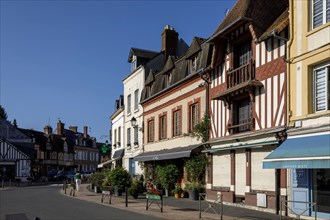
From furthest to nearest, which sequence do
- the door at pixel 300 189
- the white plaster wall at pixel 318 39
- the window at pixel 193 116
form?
the window at pixel 193 116 → the door at pixel 300 189 → the white plaster wall at pixel 318 39

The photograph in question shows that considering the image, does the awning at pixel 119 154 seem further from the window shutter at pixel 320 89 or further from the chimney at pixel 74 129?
the chimney at pixel 74 129

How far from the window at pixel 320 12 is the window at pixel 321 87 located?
4.33ft

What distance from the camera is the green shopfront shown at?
1199 centimetres

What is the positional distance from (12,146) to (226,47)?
4604cm

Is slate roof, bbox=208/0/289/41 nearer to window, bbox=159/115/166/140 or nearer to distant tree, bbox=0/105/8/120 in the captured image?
window, bbox=159/115/166/140

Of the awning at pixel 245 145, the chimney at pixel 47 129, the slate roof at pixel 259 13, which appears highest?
the slate roof at pixel 259 13

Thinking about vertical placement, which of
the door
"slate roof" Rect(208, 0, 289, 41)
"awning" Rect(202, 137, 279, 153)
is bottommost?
the door

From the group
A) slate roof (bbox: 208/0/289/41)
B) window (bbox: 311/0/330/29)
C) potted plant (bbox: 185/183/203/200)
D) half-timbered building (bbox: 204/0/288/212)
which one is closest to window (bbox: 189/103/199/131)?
half-timbered building (bbox: 204/0/288/212)

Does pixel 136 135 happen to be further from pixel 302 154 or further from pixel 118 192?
pixel 302 154

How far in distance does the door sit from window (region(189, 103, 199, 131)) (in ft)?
28.7

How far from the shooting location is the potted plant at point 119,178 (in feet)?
81.1

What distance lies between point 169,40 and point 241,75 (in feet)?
49.1

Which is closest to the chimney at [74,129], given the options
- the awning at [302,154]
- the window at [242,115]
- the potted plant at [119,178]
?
the potted plant at [119,178]

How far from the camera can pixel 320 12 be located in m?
13.4
